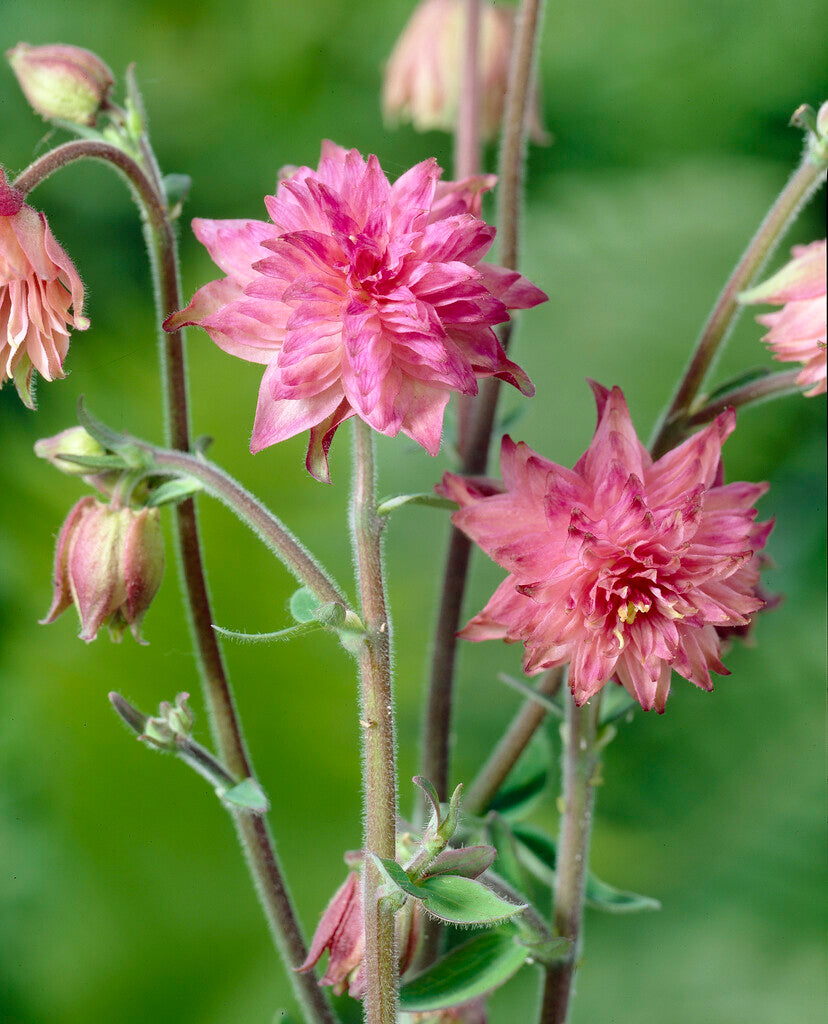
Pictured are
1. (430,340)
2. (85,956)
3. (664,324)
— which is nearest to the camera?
(430,340)

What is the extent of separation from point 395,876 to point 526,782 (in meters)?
0.32

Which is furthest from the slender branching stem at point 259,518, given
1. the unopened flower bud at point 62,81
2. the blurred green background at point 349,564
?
the blurred green background at point 349,564

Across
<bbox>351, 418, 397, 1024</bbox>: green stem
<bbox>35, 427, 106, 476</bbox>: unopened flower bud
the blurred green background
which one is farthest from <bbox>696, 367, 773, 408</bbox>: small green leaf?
the blurred green background

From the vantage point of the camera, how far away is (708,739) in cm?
141

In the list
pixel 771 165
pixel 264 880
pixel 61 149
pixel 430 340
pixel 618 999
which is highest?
pixel 771 165

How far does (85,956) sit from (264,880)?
2.37ft

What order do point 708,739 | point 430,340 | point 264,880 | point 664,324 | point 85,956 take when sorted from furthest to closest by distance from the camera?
1. point 664,324
2. point 708,739
3. point 85,956
4. point 264,880
5. point 430,340

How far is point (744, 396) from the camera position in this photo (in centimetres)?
71

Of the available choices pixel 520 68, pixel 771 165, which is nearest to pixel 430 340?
pixel 520 68

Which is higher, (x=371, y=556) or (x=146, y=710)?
(x=371, y=556)

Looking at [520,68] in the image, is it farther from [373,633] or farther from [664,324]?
[664,324]

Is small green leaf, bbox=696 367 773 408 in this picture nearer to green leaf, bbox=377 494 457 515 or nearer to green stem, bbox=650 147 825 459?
green stem, bbox=650 147 825 459

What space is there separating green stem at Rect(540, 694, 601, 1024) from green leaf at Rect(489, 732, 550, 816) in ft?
0.39

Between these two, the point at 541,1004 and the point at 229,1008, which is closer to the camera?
the point at 541,1004
